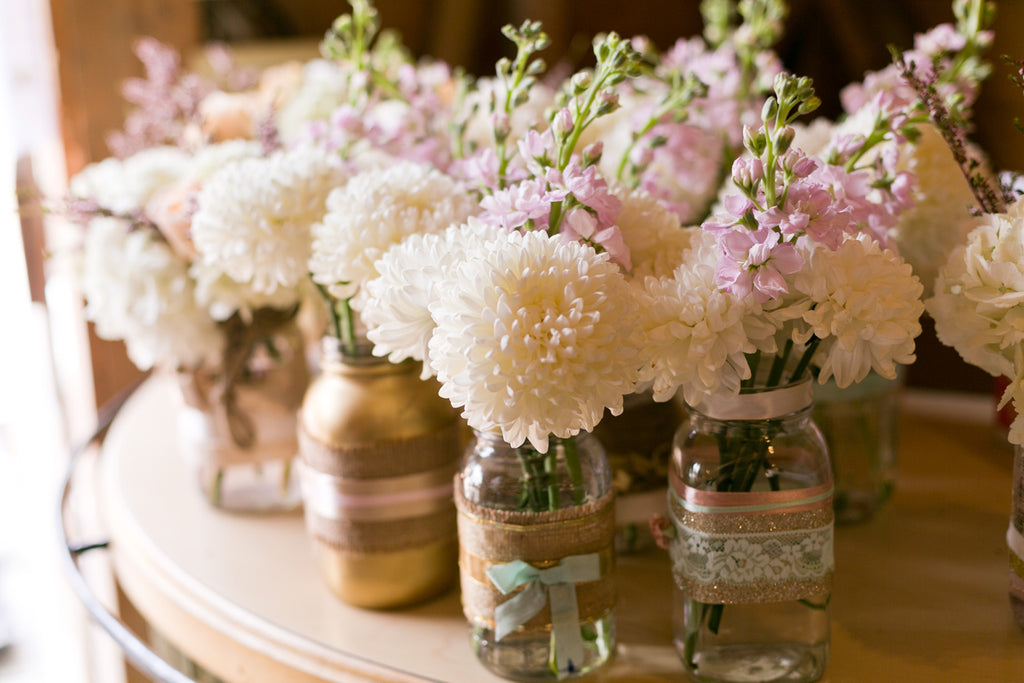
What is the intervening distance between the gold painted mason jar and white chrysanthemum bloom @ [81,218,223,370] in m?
0.25

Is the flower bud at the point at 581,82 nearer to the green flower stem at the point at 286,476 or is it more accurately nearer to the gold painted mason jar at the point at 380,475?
the gold painted mason jar at the point at 380,475

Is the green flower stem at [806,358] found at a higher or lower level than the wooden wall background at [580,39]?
lower

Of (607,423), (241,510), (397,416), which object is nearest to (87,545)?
(241,510)

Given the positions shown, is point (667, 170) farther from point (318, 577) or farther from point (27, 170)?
point (27, 170)

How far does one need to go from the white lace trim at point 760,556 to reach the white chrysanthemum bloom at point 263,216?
0.44 meters

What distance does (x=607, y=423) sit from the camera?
92 cm

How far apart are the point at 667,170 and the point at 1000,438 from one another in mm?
617

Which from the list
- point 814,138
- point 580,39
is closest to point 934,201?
point 814,138

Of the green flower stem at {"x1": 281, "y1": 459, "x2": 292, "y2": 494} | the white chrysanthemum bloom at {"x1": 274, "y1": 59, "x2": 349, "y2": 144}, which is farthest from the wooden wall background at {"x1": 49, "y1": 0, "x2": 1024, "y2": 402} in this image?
the green flower stem at {"x1": 281, "y1": 459, "x2": 292, "y2": 494}

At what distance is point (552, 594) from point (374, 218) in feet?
1.11

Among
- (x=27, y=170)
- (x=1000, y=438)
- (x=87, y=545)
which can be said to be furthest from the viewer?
(x=27, y=170)

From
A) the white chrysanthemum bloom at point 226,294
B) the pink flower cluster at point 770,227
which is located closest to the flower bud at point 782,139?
the pink flower cluster at point 770,227

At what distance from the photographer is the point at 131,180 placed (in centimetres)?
110

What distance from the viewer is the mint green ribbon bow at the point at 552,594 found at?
73 centimetres
